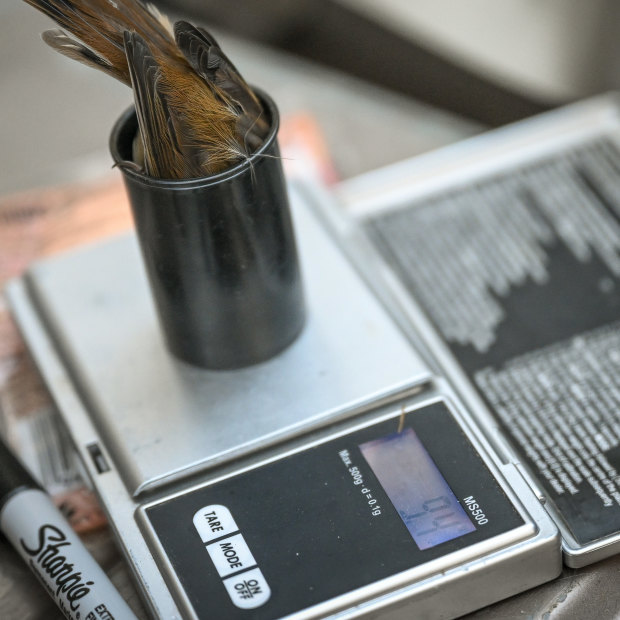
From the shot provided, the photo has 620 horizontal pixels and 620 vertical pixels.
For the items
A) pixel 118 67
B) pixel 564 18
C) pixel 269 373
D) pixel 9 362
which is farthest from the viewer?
pixel 564 18

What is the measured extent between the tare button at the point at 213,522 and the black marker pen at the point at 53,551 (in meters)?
0.05

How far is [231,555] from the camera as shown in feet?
1.34

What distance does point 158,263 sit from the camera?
1.42ft

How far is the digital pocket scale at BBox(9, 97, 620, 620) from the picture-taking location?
404mm

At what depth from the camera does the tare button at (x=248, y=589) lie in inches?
15.4

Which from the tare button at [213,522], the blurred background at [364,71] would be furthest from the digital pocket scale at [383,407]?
the blurred background at [364,71]

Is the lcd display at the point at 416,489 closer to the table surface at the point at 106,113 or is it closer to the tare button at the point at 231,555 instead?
the tare button at the point at 231,555

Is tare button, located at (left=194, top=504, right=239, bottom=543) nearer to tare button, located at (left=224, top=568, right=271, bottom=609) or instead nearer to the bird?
tare button, located at (left=224, top=568, right=271, bottom=609)

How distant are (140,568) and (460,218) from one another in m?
0.34

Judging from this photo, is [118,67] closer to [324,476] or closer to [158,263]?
[158,263]

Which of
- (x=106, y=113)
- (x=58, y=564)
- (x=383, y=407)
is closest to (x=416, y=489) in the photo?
(x=383, y=407)

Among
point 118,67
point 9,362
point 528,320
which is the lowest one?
point 9,362

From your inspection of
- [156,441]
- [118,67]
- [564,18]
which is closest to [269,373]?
[156,441]

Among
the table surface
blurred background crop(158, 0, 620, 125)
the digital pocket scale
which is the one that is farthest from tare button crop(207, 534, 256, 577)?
blurred background crop(158, 0, 620, 125)
